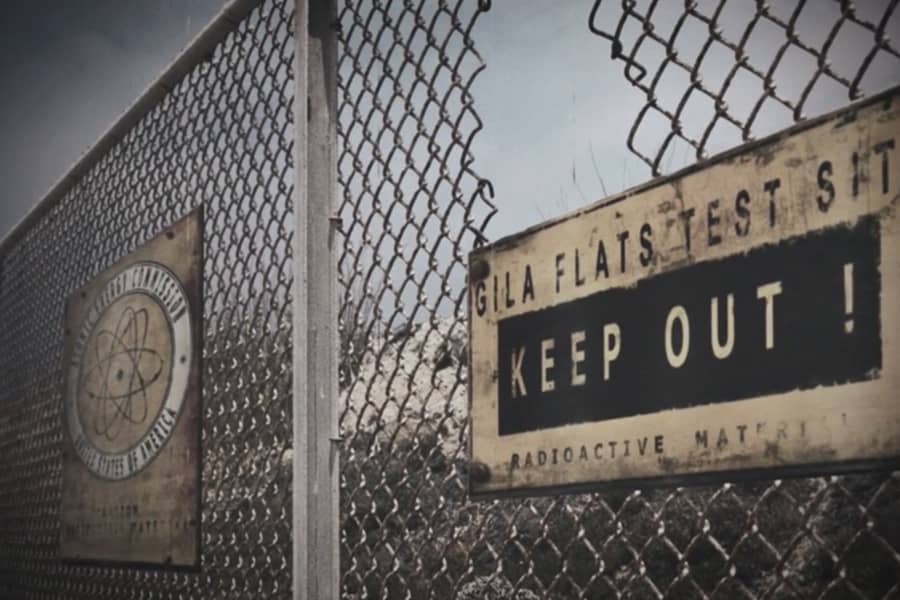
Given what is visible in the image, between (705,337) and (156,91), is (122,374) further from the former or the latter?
(705,337)

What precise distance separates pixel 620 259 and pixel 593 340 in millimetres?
138

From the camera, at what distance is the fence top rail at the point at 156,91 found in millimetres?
3191

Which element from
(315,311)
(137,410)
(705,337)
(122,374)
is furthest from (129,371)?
(705,337)

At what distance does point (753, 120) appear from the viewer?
1550 mm

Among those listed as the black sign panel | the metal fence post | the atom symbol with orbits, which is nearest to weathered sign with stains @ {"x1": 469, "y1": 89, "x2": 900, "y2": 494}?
the black sign panel

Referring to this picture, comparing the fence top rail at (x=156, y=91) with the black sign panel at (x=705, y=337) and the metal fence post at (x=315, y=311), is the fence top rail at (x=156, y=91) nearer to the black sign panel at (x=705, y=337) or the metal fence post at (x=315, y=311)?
the metal fence post at (x=315, y=311)

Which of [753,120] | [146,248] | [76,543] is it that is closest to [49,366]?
[76,543]

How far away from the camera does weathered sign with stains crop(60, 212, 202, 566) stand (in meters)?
3.23

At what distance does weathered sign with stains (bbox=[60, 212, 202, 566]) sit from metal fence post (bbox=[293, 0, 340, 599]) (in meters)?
0.82

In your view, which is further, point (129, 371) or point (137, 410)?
point (129, 371)

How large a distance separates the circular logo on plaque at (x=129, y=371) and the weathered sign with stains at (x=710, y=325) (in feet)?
5.26

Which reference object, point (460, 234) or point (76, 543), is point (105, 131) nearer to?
point (76, 543)

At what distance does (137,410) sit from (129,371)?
0.17 m

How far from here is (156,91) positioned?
371cm
